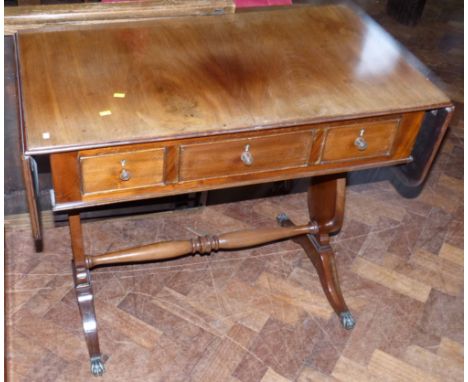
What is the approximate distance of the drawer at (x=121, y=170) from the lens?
4.92 ft

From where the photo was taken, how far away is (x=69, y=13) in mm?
1892

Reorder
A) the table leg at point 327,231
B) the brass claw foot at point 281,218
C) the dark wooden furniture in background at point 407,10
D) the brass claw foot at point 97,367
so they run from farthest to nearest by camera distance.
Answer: the dark wooden furniture in background at point 407,10 < the brass claw foot at point 281,218 < the table leg at point 327,231 < the brass claw foot at point 97,367

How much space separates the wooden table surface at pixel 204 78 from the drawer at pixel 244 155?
73mm

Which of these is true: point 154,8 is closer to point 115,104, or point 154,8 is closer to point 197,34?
point 197,34

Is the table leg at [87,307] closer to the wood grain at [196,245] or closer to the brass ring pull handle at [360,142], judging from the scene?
the wood grain at [196,245]

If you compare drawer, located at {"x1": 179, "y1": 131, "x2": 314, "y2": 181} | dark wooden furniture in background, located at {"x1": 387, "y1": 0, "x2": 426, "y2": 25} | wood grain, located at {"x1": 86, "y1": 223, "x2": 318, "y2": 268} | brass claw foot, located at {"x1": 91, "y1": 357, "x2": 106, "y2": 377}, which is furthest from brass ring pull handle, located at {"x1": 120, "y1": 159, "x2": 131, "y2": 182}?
dark wooden furniture in background, located at {"x1": 387, "y1": 0, "x2": 426, "y2": 25}

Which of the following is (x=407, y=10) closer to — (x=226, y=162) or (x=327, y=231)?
(x=327, y=231)

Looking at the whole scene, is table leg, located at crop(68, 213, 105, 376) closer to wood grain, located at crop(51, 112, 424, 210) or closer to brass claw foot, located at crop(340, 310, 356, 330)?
wood grain, located at crop(51, 112, 424, 210)

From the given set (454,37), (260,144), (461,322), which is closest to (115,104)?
(260,144)

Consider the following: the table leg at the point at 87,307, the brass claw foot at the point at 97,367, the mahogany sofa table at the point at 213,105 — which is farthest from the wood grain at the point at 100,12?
the brass claw foot at the point at 97,367

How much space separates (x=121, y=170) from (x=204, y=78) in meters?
0.35

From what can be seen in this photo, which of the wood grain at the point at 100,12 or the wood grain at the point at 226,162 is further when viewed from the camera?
the wood grain at the point at 100,12

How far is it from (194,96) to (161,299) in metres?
0.97

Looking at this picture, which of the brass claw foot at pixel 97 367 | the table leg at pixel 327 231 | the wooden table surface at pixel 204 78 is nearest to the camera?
the wooden table surface at pixel 204 78
